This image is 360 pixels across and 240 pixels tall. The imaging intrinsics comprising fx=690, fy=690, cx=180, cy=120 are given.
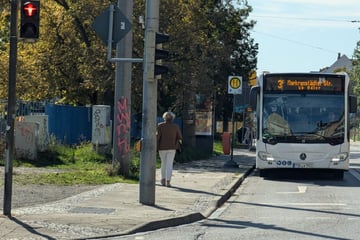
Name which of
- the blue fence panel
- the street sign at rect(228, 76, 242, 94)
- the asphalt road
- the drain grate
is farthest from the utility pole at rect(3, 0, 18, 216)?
the blue fence panel

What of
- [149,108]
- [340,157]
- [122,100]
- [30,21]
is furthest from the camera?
[340,157]

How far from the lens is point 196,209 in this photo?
13.0m

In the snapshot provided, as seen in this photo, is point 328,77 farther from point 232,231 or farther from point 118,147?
point 232,231

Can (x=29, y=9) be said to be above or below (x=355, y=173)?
above

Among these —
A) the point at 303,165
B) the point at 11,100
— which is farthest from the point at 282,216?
the point at 303,165

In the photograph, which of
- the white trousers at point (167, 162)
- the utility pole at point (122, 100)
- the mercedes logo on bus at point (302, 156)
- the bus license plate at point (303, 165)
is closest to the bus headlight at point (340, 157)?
the bus license plate at point (303, 165)

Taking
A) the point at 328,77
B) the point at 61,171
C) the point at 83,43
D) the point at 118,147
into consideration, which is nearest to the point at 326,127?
the point at 328,77

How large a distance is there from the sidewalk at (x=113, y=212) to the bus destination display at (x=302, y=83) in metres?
3.76

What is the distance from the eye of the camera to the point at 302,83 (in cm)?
2017

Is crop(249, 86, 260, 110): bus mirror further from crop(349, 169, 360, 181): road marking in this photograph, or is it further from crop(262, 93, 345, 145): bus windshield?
crop(349, 169, 360, 181): road marking

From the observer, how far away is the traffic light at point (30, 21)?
1089 cm

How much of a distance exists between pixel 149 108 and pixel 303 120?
8098 mm

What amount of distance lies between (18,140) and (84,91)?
43.6 ft

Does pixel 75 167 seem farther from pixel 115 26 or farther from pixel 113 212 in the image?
pixel 113 212
